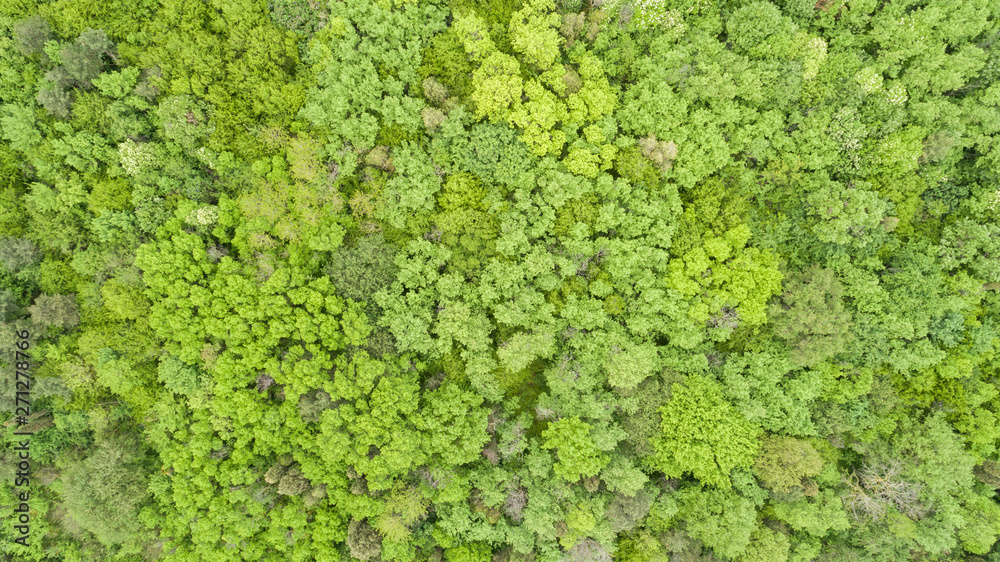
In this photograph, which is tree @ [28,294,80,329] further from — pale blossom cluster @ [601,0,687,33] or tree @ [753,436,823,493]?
tree @ [753,436,823,493]

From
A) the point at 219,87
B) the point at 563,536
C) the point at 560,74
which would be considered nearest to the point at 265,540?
the point at 563,536

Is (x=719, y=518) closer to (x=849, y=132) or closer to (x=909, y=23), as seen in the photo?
(x=849, y=132)

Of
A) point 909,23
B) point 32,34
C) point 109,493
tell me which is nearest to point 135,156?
point 32,34

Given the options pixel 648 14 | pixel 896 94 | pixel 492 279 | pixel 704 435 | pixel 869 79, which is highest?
pixel 896 94

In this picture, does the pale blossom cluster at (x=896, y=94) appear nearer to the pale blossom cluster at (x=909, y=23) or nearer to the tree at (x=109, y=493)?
the pale blossom cluster at (x=909, y=23)

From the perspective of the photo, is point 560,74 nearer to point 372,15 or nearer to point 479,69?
point 479,69

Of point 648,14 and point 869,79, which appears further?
point 648,14
